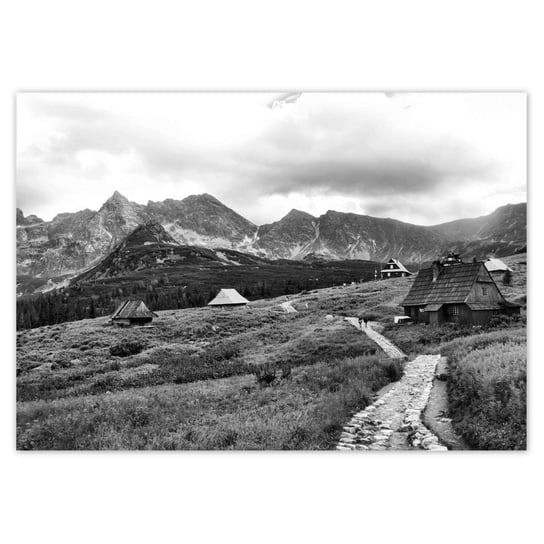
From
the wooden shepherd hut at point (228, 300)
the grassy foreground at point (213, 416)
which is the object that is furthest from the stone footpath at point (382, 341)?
the wooden shepherd hut at point (228, 300)

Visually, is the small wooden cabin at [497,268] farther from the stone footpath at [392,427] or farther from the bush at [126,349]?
the bush at [126,349]

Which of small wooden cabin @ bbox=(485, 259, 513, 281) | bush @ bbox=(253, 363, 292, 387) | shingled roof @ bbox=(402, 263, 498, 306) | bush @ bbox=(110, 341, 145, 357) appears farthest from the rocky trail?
bush @ bbox=(110, 341, 145, 357)

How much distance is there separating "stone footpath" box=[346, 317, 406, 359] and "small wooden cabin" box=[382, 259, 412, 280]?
1.81 m

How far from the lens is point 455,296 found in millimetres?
10125

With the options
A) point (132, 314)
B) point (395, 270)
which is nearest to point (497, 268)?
point (395, 270)

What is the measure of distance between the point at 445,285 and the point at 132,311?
28.8 feet

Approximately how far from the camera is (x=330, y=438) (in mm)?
7902

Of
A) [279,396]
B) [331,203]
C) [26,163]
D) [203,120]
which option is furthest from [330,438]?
[26,163]

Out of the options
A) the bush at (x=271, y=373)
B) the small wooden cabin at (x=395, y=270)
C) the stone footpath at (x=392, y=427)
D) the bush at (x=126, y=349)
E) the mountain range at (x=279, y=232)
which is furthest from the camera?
the small wooden cabin at (x=395, y=270)

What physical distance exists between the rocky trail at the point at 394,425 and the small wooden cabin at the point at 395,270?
3.34 m

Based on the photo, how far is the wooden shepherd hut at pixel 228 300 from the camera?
11906 millimetres
